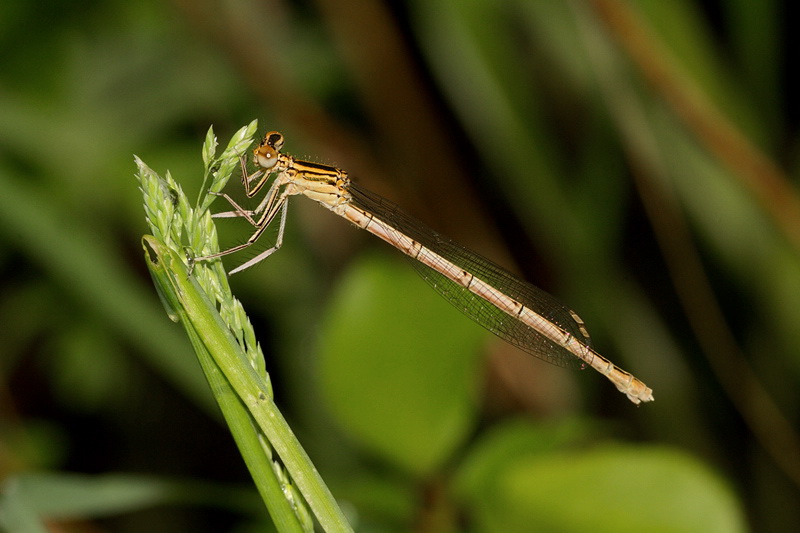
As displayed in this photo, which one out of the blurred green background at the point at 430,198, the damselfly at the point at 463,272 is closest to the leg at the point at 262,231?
the damselfly at the point at 463,272

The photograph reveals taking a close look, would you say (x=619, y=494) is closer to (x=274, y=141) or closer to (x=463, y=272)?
(x=463, y=272)

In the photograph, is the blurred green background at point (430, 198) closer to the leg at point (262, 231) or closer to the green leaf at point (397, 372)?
the leg at point (262, 231)

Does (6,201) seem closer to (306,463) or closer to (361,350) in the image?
(361,350)

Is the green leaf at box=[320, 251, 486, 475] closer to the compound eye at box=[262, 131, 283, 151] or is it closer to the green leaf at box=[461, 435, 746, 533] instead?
the green leaf at box=[461, 435, 746, 533]

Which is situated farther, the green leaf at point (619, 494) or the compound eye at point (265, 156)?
the compound eye at point (265, 156)

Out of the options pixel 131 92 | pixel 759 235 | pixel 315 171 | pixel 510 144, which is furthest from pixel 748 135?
pixel 131 92
